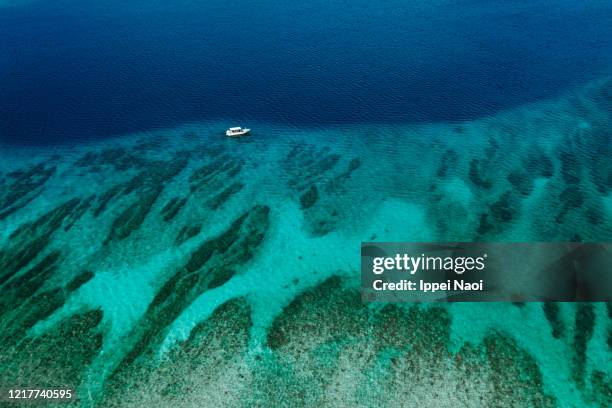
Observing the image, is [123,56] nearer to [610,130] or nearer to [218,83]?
[218,83]

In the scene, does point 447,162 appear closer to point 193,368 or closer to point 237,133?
point 237,133

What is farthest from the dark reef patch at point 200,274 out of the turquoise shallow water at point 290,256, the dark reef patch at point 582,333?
the dark reef patch at point 582,333

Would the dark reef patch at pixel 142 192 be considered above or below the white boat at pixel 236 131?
below

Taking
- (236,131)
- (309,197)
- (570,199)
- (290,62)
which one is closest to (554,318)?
(570,199)

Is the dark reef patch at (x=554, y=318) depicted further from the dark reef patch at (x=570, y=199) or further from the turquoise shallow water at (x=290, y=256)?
the dark reef patch at (x=570, y=199)

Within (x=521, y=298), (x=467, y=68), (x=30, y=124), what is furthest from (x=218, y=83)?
(x=521, y=298)
